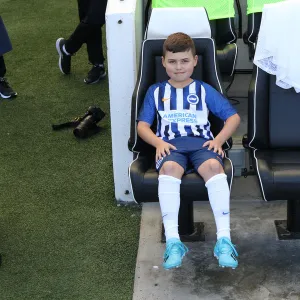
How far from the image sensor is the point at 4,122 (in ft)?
18.1

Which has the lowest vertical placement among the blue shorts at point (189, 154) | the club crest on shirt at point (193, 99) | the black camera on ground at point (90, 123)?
the black camera on ground at point (90, 123)

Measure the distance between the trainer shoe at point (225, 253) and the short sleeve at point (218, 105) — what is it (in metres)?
0.66

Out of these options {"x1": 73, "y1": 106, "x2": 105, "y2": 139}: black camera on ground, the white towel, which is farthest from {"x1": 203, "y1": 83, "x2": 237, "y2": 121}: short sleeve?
{"x1": 73, "y1": 106, "x2": 105, "y2": 139}: black camera on ground

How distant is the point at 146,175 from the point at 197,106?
0.50 meters

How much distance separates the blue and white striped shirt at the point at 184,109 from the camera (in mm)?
3680

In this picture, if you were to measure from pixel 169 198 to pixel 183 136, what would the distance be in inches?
16.2

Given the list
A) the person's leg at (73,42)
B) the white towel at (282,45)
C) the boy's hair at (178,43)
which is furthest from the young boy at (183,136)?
the person's leg at (73,42)

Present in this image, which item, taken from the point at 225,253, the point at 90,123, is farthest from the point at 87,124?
the point at 225,253

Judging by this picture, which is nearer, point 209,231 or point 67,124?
point 209,231

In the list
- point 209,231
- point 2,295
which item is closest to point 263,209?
point 209,231

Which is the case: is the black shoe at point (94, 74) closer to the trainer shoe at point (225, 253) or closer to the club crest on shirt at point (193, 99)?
the club crest on shirt at point (193, 99)

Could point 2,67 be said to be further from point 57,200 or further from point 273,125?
point 273,125

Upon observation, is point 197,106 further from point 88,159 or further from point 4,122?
point 4,122

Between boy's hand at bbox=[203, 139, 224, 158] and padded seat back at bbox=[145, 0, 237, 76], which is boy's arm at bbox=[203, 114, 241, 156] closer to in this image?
boy's hand at bbox=[203, 139, 224, 158]
